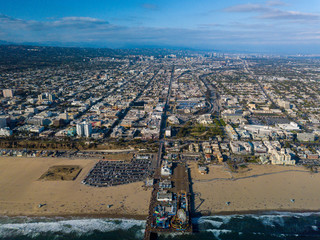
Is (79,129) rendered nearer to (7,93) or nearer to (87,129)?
(87,129)

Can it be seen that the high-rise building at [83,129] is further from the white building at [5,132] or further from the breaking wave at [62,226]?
the breaking wave at [62,226]

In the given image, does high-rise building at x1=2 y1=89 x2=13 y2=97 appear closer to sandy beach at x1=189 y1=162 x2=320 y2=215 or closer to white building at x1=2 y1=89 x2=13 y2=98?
white building at x1=2 y1=89 x2=13 y2=98

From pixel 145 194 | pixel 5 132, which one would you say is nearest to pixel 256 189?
pixel 145 194

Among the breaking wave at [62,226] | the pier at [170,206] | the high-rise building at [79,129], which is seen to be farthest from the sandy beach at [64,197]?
the high-rise building at [79,129]

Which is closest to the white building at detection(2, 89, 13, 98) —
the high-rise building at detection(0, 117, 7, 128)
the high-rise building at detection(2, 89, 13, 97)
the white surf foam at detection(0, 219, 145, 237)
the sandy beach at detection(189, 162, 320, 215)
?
the high-rise building at detection(2, 89, 13, 97)

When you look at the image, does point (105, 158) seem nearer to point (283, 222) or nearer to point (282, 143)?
point (283, 222)
